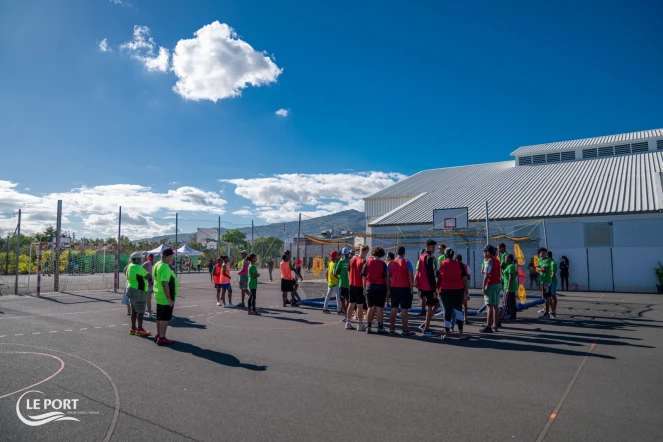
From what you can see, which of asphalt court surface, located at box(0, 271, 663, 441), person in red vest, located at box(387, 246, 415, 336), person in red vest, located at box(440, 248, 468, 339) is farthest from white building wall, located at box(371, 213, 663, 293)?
person in red vest, located at box(387, 246, 415, 336)

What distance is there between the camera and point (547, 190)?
90.1ft

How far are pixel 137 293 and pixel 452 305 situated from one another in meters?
6.84

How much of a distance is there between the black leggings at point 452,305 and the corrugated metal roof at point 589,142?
2923 centimetres

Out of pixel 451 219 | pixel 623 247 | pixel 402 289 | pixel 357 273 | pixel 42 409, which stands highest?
pixel 451 219

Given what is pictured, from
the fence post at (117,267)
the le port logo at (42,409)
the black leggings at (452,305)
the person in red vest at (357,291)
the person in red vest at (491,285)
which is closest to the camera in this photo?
the le port logo at (42,409)

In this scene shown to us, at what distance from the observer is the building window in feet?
74.7

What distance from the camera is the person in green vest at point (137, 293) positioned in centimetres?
916

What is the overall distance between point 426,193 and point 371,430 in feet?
101

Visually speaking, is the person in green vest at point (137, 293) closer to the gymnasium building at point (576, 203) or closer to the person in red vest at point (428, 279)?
the person in red vest at point (428, 279)

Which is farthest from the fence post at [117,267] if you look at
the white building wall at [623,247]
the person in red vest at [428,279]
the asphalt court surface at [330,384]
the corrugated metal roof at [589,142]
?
the corrugated metal roof at [589,142]

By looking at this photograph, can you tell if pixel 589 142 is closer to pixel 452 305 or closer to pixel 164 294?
pixel 452 305

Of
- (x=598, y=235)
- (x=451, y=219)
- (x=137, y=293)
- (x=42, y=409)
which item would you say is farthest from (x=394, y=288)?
(x=598, y=235)

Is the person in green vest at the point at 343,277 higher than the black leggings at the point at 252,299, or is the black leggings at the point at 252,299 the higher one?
the person in green vest at the point at 343,277

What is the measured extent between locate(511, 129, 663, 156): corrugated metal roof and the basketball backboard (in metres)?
14.6
